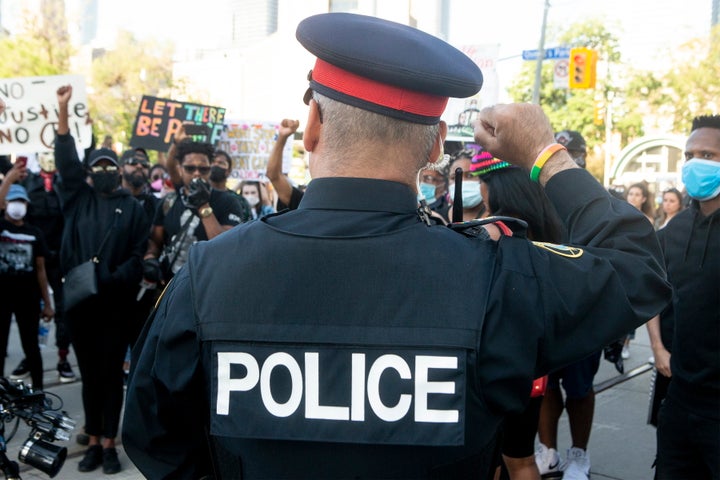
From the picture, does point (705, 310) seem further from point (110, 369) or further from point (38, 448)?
point (110, 369)

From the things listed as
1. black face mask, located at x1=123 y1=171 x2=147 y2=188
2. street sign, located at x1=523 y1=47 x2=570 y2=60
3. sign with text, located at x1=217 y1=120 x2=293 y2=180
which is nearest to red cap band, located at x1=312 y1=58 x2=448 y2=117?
black face mask, located at x1=123 y1=171 x2=147 y2=188

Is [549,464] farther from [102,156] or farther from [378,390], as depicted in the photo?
[378,390]

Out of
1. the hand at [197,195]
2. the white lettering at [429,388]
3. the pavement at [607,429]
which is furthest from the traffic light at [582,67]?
the white lettering at [429,388]

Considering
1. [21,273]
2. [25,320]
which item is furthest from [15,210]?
[25,320]

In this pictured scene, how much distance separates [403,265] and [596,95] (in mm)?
43263

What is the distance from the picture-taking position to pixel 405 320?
1430mm

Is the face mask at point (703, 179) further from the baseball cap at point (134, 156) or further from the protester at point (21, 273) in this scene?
the baseball cap at point (134, 156)

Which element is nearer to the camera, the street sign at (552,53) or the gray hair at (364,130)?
the gray hair at (364,130)

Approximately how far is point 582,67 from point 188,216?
1951 centimetres

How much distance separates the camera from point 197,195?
5129 mm

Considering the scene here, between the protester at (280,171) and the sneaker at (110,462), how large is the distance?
206 cm

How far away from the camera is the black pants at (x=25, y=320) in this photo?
20.8 feet

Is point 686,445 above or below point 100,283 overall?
below

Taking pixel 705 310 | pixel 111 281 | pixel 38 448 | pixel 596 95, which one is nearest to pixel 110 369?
pixel 111 281
